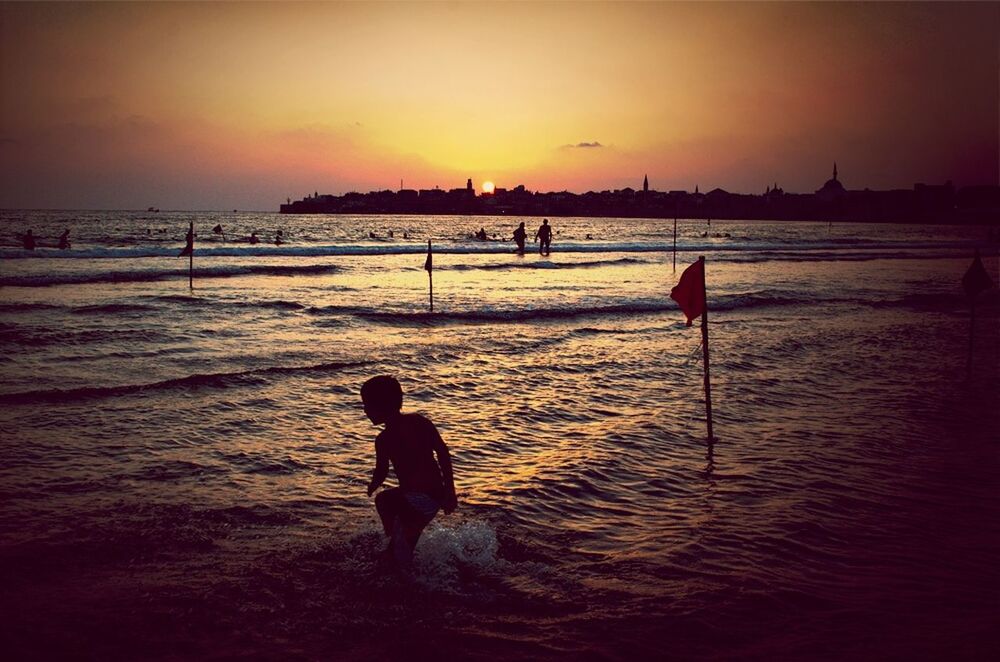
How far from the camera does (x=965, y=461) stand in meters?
8.16

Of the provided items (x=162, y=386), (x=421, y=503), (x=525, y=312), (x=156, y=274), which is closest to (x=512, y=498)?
(x=421, y=503)

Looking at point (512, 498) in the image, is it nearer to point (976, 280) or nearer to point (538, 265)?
point (976, 280)

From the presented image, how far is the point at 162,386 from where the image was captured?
11.6 m

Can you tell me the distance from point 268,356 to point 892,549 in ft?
39.5

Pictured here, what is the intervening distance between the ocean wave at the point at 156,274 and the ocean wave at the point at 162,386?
2020 centimetres

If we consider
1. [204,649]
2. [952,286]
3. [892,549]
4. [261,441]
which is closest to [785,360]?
[892,549]

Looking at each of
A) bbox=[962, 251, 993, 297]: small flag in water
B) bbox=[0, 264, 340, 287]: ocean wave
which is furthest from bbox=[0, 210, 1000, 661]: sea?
bbox=[0, 264, 340, 287]: ocean wave

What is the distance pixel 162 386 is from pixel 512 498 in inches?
294

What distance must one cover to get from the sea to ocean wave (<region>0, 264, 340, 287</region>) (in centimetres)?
1245

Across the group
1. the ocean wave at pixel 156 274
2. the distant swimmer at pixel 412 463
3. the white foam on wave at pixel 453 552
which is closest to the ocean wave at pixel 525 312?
the ocean wave at pixel 156 274

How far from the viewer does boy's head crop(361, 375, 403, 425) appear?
4.59m

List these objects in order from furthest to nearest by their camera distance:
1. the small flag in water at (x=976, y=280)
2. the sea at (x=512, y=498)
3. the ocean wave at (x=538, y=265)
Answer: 1. the ocean wave at (x=538, y=265)
2. the small flag in water at (x=976, y=280)
3. the sea at (x=512, y=498)

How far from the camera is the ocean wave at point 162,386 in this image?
10719mm

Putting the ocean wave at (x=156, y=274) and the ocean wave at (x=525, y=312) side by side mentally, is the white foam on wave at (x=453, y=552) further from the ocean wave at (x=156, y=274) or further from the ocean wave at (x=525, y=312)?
the ocean wave at (x=156, y=274)
